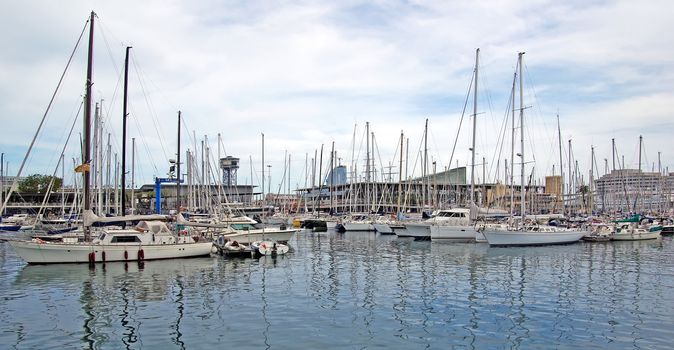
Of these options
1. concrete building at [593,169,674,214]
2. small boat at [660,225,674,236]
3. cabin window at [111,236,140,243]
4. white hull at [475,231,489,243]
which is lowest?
small boat at [660,225,674,236]

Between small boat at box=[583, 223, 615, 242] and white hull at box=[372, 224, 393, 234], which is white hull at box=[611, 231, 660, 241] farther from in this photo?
white hull at box=[372, 224, 393, 234]

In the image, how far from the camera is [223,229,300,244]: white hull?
4991 cm

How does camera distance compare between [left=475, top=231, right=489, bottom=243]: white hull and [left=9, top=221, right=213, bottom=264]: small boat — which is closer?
[left=9, top=221, right=213, bottom=264]: small boat

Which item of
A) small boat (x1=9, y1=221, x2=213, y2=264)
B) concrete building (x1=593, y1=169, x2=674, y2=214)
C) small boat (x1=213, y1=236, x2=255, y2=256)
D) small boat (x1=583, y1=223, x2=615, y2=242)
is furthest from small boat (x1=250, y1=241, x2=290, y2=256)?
concrete building (x1=593, y1=169, x2=674, y2=214)

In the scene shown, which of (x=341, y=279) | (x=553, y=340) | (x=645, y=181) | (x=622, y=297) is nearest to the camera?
(x=553, y=340)

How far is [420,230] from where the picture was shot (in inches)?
2574

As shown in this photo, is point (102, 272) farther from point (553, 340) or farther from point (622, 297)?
point (622, 297)

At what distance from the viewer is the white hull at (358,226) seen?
83.1 m

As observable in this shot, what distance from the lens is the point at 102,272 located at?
111 feet

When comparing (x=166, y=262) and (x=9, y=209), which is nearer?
(x=166, y=262)

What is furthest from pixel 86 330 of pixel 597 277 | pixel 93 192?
pixel 93 192

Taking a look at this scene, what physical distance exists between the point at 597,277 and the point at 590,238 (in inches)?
1320

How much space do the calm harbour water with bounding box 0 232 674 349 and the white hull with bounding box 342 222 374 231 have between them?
41.8m

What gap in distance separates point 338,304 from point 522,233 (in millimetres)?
35049
